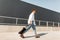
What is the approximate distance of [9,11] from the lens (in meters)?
20.5

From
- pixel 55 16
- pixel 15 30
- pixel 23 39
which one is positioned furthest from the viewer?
pixel 55 16

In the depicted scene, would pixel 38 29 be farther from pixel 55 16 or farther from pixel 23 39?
pixel 55 16

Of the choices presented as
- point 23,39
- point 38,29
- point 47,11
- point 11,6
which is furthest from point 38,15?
point 23,39

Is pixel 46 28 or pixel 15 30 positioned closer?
pixel 15 30

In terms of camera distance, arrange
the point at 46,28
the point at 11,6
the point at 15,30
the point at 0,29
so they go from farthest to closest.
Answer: the point at 11,6, the point at 46,28, the point at 15,30, the point at 0,29

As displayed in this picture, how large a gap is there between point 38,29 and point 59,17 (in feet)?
50.1

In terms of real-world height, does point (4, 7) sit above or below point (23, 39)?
above

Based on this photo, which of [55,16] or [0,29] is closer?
[0,29]

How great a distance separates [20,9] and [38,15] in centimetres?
350

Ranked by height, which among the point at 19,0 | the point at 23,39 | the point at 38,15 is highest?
the point at 19,0

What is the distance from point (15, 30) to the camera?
13844 millimetres

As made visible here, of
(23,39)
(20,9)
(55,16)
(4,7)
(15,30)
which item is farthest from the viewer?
(55,16)

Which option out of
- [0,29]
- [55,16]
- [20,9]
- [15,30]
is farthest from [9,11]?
[55,16]

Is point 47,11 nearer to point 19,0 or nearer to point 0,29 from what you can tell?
point 19,0
